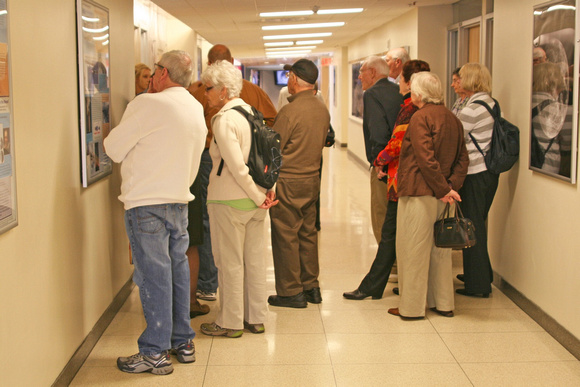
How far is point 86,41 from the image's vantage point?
3.67 metres

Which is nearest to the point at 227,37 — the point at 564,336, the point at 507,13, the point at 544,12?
the point at 507,13

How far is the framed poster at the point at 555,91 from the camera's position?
3.72 meters

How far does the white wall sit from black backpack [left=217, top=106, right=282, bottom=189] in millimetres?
871

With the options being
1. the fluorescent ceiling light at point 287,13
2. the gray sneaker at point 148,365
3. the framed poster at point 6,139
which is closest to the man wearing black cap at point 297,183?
the gray sneaker at point 148,365

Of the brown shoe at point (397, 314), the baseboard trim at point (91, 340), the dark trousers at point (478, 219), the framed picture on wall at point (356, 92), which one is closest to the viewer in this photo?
the baseboard trim at point (91, 340)

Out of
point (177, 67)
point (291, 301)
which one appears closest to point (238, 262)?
point (291, 301)

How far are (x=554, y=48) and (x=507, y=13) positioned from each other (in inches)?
44.4

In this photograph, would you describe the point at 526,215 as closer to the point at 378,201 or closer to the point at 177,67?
the point at 378,201

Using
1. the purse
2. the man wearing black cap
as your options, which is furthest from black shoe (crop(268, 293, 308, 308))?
the purse

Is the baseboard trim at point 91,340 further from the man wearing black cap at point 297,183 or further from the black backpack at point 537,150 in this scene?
the black backpack at point 537,150

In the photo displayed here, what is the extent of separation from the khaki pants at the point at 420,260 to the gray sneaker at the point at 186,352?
1.46 m

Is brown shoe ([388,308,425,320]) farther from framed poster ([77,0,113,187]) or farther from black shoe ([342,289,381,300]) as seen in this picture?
framed poster ([77,0,113,187])

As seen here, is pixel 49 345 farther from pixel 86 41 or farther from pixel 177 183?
pixel 86 41

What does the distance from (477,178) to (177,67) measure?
2.34 m
